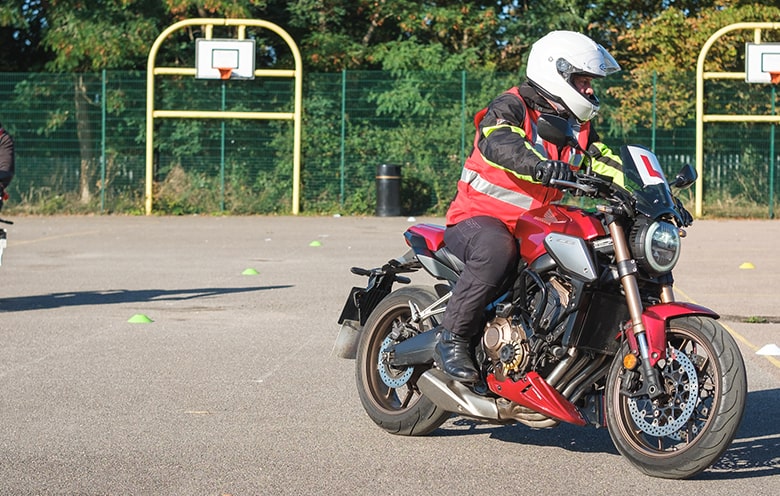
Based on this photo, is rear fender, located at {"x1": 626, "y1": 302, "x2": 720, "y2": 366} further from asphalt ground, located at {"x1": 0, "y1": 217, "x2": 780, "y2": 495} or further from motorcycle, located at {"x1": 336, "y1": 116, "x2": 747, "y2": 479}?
asphalt ground, located at {"x1": 0, "y1": 217, "x2": 780, "y2": 495}

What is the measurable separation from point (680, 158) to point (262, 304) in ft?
54.6

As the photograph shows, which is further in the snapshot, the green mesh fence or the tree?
the tree

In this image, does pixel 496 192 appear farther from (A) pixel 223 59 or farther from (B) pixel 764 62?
(B) pixel 764 62

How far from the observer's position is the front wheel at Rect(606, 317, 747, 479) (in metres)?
5.23

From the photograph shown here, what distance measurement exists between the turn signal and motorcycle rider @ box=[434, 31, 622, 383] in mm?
713

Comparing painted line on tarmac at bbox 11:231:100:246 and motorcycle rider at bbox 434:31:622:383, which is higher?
motorcycle rider at bbox 434:31:622:383

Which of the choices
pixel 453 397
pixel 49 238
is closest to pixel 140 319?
pixel 453 397

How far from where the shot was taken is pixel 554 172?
5.53 m

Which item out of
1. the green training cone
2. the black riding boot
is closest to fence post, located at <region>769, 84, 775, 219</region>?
the green training cone

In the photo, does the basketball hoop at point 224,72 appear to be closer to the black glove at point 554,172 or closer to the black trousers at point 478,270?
the black trousers at point 478,270

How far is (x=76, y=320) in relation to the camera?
→ 10906mm

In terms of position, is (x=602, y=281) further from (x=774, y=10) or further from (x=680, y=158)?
(x=774, y=10)

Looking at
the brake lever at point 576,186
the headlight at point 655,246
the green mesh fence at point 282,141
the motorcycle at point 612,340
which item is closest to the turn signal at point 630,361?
the motorcycle at point 612,340

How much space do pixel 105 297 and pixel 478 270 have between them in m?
7.35
